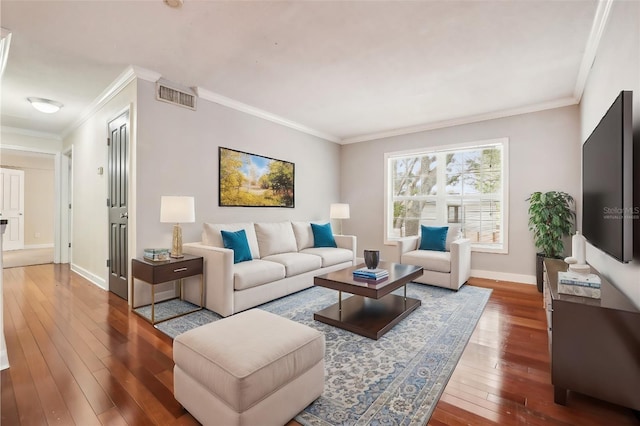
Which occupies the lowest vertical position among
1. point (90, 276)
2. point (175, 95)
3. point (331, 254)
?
point (90, 276)

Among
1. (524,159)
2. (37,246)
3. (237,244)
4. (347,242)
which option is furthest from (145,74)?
A: (37,246)

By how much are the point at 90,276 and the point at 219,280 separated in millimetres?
2674

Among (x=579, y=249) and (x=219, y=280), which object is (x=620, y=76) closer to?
(x=579, y=249)

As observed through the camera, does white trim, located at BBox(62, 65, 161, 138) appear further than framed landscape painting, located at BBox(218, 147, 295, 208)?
No

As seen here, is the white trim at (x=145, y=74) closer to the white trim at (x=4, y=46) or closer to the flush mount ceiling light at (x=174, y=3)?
the white trim at (x=4, y=46)

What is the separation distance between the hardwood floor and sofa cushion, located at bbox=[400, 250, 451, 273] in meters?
0.79

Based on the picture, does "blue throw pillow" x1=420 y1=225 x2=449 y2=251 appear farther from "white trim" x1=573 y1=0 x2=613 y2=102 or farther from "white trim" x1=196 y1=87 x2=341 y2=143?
"white trim" x1=196 y1=87 x2=341 y2=143

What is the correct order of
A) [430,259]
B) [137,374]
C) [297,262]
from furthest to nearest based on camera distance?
1. [430,259]
2. [297,262]
3. [137,374]

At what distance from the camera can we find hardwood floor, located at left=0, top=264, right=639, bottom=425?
149cm

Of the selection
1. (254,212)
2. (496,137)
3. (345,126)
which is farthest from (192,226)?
(496,137)

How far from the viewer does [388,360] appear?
2025 millimetres

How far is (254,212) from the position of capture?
4375 mm

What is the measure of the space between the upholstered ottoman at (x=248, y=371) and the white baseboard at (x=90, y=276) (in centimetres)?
309

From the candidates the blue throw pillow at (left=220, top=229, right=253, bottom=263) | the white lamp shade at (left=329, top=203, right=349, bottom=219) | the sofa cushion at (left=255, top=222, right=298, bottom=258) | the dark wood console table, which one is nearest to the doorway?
the blue throw pillow at (left=220, top=229, right=253, bottom=263)
